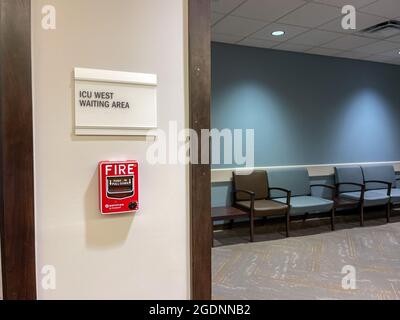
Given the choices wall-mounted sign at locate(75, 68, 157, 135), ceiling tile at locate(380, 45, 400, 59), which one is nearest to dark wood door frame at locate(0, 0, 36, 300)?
wall-mounted sign at locate(75, 68, 157, 135)

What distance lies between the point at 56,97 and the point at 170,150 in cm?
35

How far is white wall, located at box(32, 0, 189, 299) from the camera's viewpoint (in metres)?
0.82

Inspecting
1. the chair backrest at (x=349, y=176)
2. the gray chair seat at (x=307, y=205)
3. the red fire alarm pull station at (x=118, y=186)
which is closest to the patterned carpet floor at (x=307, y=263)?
the gray chair seat at (x=307, y=205)

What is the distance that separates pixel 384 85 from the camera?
15.0 ft

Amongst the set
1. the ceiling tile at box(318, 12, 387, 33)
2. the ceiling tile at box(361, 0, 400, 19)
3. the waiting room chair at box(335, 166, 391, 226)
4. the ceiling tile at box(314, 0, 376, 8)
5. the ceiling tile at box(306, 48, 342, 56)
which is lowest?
the waiting room chair at box(335, 166, 391, 226)

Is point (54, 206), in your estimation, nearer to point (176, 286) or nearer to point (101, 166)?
point (101, 166)

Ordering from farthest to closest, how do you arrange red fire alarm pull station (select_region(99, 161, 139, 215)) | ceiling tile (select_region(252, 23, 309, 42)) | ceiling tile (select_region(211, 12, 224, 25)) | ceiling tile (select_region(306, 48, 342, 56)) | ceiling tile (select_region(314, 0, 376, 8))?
1. ceiling tile (select_region(306, 48, 342, 56))
2. ceiling tile (select_region(252, 23, 309, 42))
3. ceiling tile (select_region(211, 12, 224, 25))
4. ceiling tile (select_region(314, 0, 376, 8))
5. red fire alarm pull station (select_region(99, 161, 139, 215))

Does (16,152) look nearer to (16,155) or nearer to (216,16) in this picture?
(16,155)

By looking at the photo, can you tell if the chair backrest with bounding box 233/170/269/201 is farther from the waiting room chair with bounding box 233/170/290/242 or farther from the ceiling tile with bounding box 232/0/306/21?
the ceiling tile with bounding box 232/0/306/21

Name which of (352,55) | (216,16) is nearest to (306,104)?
(352,55)

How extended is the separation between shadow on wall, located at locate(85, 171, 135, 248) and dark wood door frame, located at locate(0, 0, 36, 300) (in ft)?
0.47

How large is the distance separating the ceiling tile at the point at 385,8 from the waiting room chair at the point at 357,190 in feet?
6.11

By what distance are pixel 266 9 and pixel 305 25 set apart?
597 millimetres

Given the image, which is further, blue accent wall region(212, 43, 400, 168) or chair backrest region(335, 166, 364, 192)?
chair backrest region(335, 166, 364, 192)
